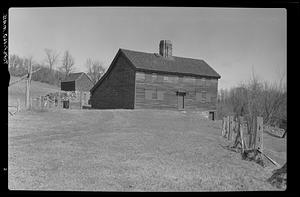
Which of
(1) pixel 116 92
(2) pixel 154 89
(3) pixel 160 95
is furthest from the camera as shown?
(2) pixel 154 89

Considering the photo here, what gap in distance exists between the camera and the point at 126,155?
14.9 ft

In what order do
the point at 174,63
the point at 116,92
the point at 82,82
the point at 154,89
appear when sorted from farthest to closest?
the point at 154,89 → the point at 116,92 → the point at 174,63 → the point at 82,82

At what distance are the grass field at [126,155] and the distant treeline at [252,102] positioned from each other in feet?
1.26

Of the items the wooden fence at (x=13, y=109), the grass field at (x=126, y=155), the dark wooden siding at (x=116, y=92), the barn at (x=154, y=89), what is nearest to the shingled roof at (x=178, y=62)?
the barn at (x=154, y=89)

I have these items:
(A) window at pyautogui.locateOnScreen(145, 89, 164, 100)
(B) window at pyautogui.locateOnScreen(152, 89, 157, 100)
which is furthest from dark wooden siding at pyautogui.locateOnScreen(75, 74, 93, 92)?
(B) window at pyautogui.locateOnScreen(152, 89, 157, 100)

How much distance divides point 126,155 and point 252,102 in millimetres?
2321

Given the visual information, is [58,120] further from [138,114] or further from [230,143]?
[230,143]

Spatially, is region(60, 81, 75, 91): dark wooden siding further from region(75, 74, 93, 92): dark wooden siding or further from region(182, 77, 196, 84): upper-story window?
region(182, 77, 196, 84): upper-story window

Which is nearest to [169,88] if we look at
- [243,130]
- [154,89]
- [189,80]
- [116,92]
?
[189,80]

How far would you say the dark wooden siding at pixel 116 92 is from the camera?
6170mm

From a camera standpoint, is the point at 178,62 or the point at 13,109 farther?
the point at 178,62

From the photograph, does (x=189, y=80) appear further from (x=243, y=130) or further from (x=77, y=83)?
(x=77, y=83)
